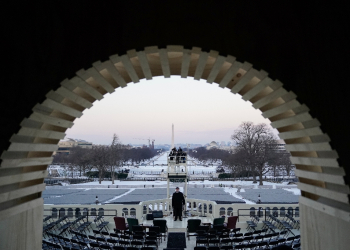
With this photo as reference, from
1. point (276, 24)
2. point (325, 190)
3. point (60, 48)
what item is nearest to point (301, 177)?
point (325, 190)

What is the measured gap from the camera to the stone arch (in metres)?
3.94

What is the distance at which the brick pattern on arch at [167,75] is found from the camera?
3.94 meters

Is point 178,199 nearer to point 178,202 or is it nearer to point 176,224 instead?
point 178,202

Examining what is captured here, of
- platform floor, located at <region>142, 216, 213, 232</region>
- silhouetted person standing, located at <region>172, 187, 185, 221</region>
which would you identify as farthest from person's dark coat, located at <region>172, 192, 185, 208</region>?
platform floor, located at <region>142, 216, 213, 232</region>

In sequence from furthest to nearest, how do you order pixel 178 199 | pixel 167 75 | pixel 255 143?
pixel 255 143 < pixel 178 199 < pixel 167 75

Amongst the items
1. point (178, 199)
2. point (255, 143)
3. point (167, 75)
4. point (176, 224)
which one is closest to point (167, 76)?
point (167, 75)

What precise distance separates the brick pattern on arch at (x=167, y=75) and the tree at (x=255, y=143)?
1452 inches

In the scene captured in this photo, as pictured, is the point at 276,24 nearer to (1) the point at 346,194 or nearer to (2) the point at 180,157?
(1) the point at 346,194

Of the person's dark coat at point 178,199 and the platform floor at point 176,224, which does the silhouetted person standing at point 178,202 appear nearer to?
the person's dark coat at point 178,199

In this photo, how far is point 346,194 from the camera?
3.77m

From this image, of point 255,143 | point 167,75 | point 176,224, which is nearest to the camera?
point 167,75

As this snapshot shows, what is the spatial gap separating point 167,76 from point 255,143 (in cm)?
4011

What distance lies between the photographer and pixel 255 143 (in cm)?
4275

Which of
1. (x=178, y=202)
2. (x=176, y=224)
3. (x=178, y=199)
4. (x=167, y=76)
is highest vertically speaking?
(x=167, y=76)
